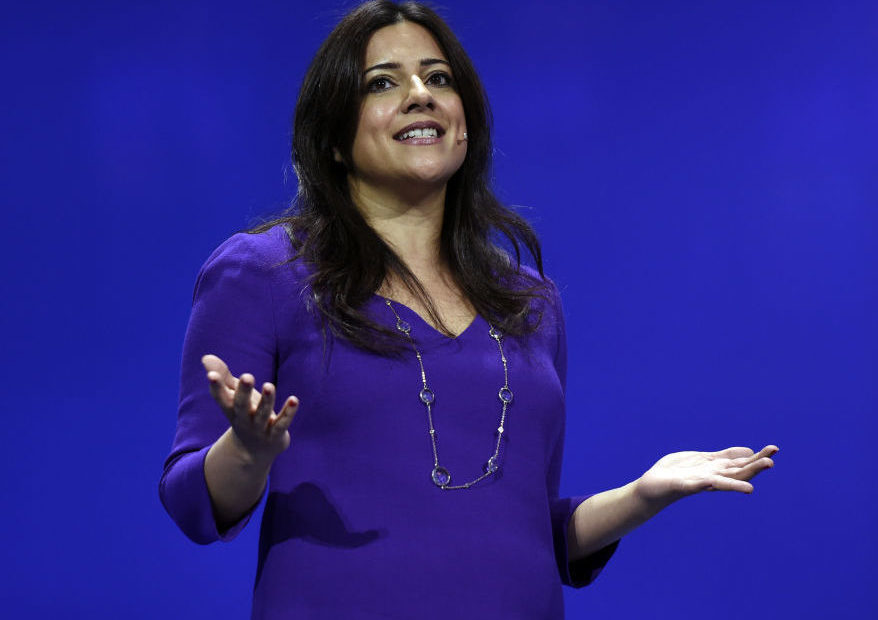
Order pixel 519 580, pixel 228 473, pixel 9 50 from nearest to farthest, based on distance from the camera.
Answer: pixel 228 473
pixel 519 580
pixel 9 50

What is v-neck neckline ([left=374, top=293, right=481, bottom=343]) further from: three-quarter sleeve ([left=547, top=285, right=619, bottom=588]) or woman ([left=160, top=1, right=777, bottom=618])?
three-quarter sleeve ([left=547, top=285, right=619, bottom=588])

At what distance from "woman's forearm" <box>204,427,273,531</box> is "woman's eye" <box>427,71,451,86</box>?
549 mm

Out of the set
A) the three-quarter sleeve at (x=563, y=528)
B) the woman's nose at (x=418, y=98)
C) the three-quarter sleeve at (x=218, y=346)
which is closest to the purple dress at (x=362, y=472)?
the three-quarter sleeve at (x=218, y=346)

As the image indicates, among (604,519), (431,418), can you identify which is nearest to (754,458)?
(604,519)

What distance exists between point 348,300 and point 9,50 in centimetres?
135

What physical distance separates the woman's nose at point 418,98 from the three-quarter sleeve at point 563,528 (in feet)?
1.02

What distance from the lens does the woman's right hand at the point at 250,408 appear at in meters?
0.88

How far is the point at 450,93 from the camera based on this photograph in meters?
1.33

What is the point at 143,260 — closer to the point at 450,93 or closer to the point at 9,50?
the point at 9,50

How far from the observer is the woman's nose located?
4.15 ft

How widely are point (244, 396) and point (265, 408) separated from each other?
0.07 feet

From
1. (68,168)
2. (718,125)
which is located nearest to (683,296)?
(718,125)

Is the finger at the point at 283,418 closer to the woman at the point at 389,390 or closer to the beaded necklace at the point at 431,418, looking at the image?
the woman at the point at 389,390

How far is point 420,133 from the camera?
1.27 metres
